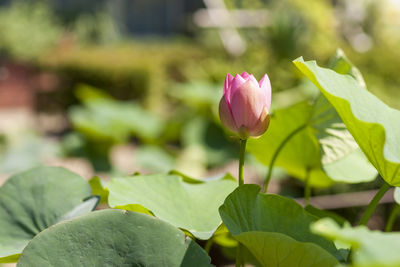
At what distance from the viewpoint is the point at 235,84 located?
55 centimetres

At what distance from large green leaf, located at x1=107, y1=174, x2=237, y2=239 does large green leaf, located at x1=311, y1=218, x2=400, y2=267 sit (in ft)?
0.71

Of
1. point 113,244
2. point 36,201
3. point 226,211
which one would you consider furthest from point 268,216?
point 36,201

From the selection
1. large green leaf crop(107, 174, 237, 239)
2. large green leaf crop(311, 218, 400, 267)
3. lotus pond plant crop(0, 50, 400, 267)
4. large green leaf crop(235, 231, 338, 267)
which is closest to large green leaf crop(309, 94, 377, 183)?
lotus pond plant crop(0, 50, 400, 267)

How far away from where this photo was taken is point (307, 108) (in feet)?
2.73

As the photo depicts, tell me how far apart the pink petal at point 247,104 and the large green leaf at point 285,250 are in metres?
0.14

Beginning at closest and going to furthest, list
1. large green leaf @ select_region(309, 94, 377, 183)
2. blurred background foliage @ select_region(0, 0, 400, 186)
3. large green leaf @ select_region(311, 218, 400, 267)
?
large green leaf @ select_region(311, 218, 400, 267) → large green leaf @ select_region(309, 94, 377, 183) → blurred background foliage @ select_region(0, 0, 400, 186)

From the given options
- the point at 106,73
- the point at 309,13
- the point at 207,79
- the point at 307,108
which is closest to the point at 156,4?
the point at 309,13

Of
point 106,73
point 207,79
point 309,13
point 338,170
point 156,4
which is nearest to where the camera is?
point 338,170

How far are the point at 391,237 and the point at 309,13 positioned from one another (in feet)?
22.8

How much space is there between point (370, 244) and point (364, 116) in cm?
20

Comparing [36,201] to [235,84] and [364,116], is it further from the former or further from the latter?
[364,116]

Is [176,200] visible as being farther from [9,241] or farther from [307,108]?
[307,108]

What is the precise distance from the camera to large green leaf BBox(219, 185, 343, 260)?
51 centimetres

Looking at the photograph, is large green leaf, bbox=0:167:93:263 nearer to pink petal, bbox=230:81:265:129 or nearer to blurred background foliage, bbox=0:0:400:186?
pink petal, bbox=230:81:265:129
